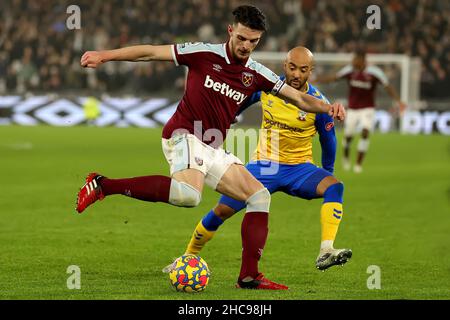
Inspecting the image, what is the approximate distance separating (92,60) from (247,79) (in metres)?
1.25

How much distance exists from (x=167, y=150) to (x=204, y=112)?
0.40 meters

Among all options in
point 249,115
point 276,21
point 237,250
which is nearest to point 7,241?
point 237,250

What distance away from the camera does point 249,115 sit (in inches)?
1099

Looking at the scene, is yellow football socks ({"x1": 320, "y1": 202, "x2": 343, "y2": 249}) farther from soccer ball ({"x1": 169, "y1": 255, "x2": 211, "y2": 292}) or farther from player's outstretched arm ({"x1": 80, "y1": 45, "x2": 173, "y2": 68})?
player's outstretched arm ({"x1": 80, "y1": 45, "x2": 173, "y2": 68})

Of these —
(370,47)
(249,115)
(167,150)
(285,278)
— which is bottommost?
(285,278)

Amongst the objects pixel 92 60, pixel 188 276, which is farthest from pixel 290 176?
pixel 92 60

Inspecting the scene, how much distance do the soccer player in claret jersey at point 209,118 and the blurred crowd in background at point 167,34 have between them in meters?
21.5

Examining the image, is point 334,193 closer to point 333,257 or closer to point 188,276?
point 333,257

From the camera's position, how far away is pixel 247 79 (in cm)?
771

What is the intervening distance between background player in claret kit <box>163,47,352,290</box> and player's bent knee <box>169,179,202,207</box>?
52 cm

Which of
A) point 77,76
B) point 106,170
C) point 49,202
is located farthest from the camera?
point 77,76

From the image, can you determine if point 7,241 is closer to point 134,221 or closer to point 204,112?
point 134,221

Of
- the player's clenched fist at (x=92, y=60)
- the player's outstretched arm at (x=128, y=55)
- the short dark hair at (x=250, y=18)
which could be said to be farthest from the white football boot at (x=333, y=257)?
the player's clenched fist at (x=92, y=60)

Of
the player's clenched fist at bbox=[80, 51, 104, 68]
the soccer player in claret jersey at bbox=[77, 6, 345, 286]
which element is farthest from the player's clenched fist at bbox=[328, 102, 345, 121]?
the player's clenched fist at bbox=[80, 51, 104, 68]
